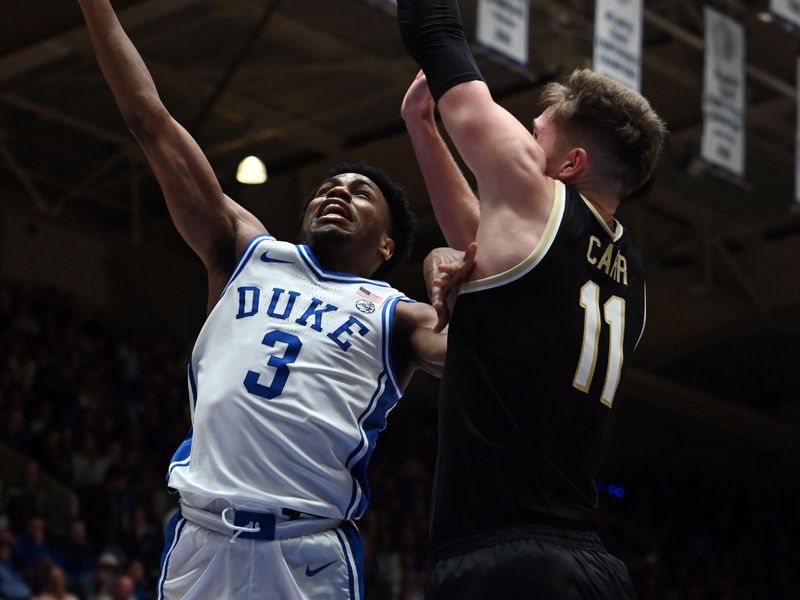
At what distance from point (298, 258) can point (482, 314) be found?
1.23 metres

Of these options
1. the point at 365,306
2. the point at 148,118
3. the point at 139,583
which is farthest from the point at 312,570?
the point at 139,583

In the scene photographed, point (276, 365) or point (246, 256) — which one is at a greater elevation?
point (246, 256)

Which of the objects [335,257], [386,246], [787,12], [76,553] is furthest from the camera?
[76,553]

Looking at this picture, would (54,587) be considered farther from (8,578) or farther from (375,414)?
(375,414)

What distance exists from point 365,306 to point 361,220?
44 centimetres

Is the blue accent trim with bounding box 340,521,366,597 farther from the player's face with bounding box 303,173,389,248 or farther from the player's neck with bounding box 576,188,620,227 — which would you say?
the player's neck with bounding box 576,188,620,227

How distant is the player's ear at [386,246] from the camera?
482cm

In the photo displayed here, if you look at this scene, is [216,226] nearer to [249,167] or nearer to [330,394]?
[330,394]

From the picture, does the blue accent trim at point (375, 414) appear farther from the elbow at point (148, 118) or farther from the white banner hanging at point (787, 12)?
the white banner hanging at point (787, 12)

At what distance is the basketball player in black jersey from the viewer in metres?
3.25

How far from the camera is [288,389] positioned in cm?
416

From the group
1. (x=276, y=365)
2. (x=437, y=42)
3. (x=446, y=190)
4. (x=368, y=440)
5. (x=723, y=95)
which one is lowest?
(x=368, y=440)

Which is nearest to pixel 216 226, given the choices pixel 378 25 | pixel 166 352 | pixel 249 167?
pixel 249 167

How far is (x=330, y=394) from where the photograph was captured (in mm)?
4207
